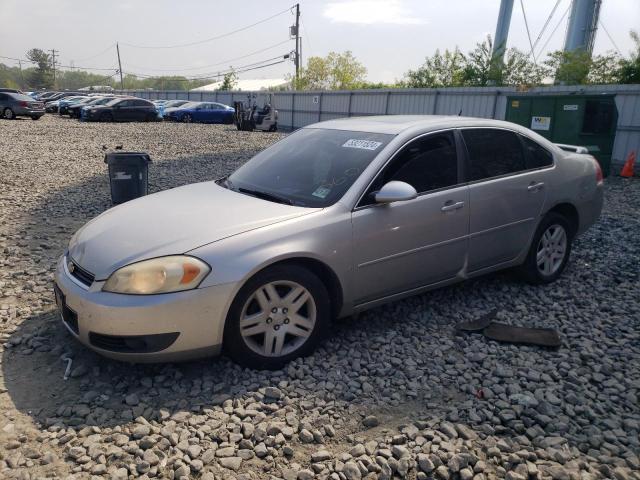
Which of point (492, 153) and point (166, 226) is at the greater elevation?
point (492, 153)

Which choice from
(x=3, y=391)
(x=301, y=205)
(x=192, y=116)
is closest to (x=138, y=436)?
(x=3, y=391)

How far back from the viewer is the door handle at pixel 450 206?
13.1ft

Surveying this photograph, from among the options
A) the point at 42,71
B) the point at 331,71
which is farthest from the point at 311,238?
the point at 42,71

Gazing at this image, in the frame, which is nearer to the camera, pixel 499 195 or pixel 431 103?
pixel 499 195

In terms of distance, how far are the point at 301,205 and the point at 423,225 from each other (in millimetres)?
951

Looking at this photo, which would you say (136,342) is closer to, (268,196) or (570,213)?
(268,196)

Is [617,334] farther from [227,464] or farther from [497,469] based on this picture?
[227,464]

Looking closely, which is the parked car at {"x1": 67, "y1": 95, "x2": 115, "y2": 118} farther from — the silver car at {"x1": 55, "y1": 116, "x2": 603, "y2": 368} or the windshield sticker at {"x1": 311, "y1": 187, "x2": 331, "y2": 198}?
the windshield sticker at {"x1": 311, "y1": 187, "x2": 331, "y2": 198}

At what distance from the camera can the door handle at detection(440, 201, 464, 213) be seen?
13.1 feet

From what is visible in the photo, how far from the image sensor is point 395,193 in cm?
354

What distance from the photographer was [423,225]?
3.88 metres

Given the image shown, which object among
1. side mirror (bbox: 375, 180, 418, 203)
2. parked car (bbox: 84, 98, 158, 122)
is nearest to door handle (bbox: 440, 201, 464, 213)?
side mirror (bbox: 375, 180, 418, 203)

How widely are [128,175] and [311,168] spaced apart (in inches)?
178

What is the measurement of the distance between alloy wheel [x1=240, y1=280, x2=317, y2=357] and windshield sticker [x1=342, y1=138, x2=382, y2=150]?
1.25 meters
